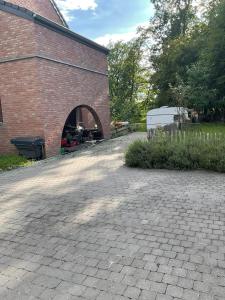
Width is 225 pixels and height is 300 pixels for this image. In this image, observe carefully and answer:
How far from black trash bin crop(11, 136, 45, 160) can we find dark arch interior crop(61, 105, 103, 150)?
251 cm

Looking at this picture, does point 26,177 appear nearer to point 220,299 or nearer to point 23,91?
point 23,91

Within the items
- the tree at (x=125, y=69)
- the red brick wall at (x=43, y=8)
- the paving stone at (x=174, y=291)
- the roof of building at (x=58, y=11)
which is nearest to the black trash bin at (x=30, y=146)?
the red brick wall at (x=43, y=8)

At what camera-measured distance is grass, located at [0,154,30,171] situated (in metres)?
10.5

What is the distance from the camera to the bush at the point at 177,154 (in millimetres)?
8203

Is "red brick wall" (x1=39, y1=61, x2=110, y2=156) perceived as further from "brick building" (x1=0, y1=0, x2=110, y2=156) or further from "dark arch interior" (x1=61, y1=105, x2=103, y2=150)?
"dark arch interior" (x1=61, y1=105, x2=103, y2=150)

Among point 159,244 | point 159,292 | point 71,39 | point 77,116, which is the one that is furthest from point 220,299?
point 77,116

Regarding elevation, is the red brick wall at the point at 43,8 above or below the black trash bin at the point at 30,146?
above

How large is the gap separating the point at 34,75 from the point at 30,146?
115 inches

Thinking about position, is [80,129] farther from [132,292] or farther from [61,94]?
[132,292]

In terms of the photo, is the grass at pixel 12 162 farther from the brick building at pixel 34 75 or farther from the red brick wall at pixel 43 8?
the red brick wall at pixel 43 8

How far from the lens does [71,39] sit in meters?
13.9

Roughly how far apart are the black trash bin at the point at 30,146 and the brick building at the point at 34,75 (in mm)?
294

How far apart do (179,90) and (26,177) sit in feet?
51.8

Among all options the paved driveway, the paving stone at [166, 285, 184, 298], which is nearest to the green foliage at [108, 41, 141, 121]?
the paved driveway
